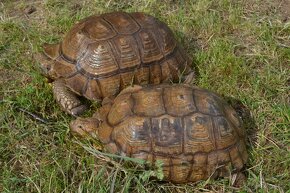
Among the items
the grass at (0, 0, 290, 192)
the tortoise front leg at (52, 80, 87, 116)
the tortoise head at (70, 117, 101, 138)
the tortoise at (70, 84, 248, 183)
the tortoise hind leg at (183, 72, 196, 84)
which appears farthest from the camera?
the tortoise hind leg at (183, 72, 196, 84)

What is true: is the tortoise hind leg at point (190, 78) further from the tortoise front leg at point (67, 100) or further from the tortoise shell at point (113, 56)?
the tortoise front leg at point (67, 100)

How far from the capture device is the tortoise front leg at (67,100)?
4387 mm

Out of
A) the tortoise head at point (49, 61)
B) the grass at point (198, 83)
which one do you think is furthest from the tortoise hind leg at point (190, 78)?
the tortoise head at point (49, 61)

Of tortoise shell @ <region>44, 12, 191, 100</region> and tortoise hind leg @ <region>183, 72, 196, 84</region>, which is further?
tortoise hind leg @ <region>183, 72, 196, 84</region>

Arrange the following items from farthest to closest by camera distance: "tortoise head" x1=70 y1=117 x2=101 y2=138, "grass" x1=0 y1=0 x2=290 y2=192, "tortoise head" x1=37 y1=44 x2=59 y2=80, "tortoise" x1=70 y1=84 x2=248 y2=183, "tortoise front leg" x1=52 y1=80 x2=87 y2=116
A: "tortoise head" x1=37 y1=44 x2=59 y2=80, "tortoise front leg" x1=52 y1=80 x2=87 y2=116, "tortoise head" x1=70 y1=117 x2=101 y2=138, "grass" x1=0 y1=0 x2=290 y2=192, "tortoise" x1=70 y1=84 x2=248 y2=183

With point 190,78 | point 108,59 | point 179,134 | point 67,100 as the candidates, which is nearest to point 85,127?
point 67,100

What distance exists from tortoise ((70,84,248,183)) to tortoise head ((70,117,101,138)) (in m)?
0.19

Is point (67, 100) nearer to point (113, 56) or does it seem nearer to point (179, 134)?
point (113, 56)

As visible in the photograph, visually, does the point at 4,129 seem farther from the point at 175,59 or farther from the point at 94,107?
the point at 175,59

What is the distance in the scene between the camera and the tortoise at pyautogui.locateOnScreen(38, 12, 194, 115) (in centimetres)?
440

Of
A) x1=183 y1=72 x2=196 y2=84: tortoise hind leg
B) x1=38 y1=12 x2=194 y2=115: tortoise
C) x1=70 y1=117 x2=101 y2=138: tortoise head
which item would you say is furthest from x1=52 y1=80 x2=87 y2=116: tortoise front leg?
x1=183 y1=72 x2=196 y2=84: tortoise hind leg

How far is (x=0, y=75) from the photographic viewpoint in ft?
16.3

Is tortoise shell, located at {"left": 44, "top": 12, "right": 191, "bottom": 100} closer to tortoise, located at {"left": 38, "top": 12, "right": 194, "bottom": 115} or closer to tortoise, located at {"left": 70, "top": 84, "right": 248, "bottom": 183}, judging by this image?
tortoise, located at {"left": 38, "top": 12, "right": 194, "bottom": 115}

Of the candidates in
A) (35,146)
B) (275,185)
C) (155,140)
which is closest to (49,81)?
(35,146)
